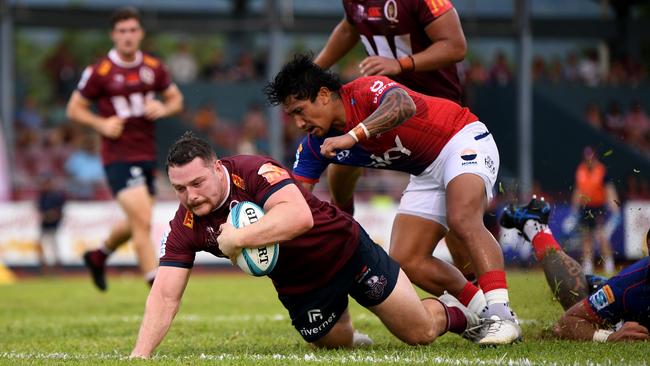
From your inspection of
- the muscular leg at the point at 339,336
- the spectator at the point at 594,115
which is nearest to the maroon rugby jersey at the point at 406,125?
the muscular leg at the point at 339,336

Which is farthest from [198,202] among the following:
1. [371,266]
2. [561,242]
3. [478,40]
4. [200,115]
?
[478,40]

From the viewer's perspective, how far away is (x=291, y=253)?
6.29 m

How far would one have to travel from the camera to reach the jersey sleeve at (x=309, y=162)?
7469 mm

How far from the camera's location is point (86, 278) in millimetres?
19594

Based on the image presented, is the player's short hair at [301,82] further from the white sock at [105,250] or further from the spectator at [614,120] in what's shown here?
the spectator at [614,120]

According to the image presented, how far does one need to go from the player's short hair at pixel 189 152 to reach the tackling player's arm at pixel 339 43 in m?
2.81

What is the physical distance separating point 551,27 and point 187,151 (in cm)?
2135

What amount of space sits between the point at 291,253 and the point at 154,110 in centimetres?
532

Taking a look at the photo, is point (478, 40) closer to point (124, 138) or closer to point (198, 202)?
point (124, 138)

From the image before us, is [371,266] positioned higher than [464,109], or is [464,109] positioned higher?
[464,109]

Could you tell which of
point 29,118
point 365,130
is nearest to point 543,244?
point 365,130

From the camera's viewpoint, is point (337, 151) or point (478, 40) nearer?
point (337, 151)

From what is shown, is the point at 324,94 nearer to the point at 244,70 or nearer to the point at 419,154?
the point at 419,154

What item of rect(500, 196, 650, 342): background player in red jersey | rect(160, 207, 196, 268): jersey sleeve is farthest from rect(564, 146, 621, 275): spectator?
rect(160, 207, 196, 268): jersey sleeve
